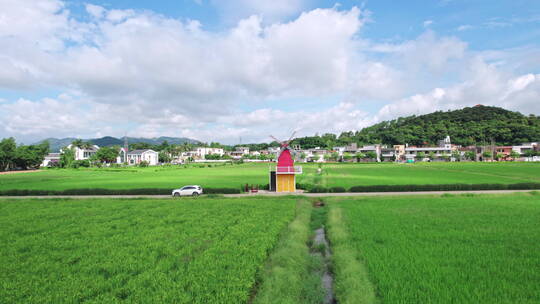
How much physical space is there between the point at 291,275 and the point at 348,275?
81.7 inches

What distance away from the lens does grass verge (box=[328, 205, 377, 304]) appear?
8570 millimetres

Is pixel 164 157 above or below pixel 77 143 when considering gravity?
below

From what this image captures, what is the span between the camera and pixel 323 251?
13.6 m

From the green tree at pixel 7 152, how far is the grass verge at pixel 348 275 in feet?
358

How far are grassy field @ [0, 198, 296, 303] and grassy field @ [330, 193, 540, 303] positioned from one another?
4.21 metres

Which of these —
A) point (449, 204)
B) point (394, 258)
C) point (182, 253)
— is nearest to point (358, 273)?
point (394, 258)

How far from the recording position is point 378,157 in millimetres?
130750

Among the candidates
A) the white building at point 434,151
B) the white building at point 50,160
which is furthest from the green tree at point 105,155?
the white building at point 434,151

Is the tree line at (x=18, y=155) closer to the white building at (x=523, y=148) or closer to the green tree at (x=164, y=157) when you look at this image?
the green tree at (x=164, y=157)

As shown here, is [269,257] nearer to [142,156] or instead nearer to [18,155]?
[18,155]

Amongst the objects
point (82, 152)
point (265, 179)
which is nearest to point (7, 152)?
point (82, 152)

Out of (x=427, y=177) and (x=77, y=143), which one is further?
(x=77, y=143)

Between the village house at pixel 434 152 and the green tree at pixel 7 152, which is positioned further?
the village house at pixel 434 152

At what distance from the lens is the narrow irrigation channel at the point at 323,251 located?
31.7 feet
